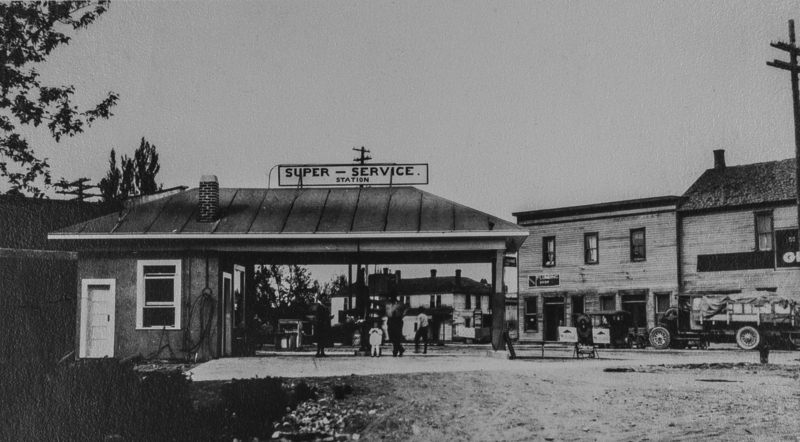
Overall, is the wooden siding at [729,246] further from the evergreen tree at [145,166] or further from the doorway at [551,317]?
the evergreen tree at [145,166]

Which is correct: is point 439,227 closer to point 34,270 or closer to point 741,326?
point 34,270

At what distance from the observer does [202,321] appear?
749 inches

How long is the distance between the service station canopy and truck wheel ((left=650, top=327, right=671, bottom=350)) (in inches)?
406

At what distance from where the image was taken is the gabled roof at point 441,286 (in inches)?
1472

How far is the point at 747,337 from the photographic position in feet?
Result: 83.5

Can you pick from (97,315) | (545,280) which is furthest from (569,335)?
(97,315)

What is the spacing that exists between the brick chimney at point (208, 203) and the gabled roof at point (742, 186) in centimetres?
1828

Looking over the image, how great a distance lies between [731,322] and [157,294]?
56.7 feet

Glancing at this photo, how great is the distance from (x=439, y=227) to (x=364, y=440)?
25.8 feet

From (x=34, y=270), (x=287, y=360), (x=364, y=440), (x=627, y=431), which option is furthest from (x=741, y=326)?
(x=34, y=270)

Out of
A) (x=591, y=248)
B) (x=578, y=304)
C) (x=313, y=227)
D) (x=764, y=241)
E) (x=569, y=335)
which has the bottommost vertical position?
(x=569, y=335)

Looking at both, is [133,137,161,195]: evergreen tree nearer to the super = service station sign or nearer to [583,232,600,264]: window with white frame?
the super = service station sign

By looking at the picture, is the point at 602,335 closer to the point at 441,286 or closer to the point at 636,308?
the point at 636,308

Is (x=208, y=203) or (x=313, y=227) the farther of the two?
(x=208, y=203)
